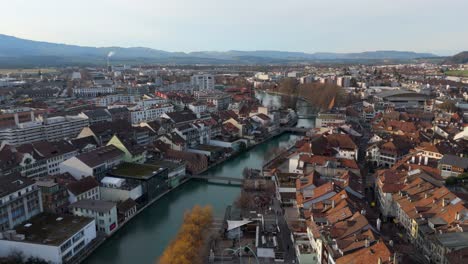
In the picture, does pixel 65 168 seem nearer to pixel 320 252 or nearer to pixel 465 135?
pixel 320 252

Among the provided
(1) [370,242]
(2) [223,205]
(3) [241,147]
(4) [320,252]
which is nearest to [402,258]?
(1) [370,242]

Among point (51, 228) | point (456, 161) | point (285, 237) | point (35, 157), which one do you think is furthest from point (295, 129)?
point (51, 228)

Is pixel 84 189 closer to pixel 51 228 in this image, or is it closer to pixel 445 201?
pixel 51 228

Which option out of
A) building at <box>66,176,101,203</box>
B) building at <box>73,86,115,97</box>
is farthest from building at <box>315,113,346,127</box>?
building at <box>73,86,115,97</box>

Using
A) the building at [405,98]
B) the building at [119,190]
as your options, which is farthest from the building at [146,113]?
the building at [405,98]

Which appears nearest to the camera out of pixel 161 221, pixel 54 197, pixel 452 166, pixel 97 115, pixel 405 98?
pixel 54 197

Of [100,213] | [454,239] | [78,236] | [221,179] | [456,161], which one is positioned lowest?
[221,179]
